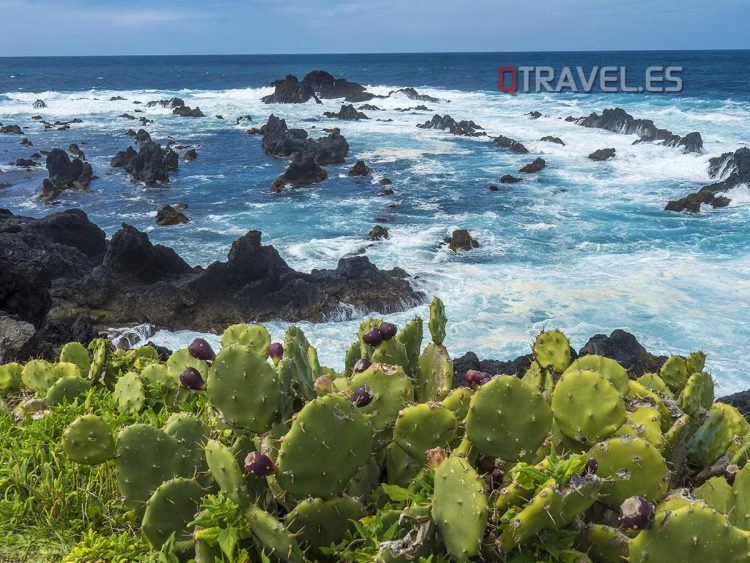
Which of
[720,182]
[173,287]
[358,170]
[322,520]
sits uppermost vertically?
[322,520]

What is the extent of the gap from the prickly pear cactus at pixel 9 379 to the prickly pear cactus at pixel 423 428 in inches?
190

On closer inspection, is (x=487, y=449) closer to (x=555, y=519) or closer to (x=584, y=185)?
(x=555, y=519)

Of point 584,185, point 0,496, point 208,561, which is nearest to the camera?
point 208,561

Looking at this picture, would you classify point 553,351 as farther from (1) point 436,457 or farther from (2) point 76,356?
(2) point 76,356

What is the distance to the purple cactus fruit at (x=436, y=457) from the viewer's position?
2857mm

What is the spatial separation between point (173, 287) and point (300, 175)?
16961mm

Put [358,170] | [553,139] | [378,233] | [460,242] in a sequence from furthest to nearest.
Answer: [553,139] < [358,170] < [378,233] < [460,242]

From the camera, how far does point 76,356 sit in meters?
6.67

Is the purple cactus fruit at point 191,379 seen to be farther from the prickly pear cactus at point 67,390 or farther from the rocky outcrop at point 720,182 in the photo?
the rocky outcrop at point 720,182

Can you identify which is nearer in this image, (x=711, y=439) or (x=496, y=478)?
(x=496, y=478)

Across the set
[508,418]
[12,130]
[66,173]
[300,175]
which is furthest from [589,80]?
[508,418]

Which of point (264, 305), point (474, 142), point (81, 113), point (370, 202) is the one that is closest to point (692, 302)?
point (264, 305)

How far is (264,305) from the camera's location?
15.5 m

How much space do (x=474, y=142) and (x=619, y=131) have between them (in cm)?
928
